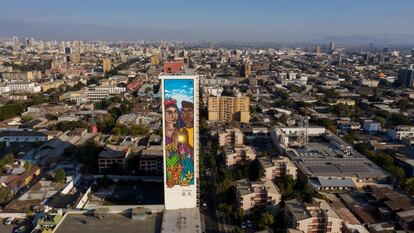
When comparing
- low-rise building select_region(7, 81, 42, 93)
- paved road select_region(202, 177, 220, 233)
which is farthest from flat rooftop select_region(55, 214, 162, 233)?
low-rise building select_region(7, 81, 42, 93)

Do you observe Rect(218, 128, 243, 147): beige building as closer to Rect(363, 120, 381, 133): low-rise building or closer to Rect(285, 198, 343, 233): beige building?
Rect(285, 198, 343, 233): beige building

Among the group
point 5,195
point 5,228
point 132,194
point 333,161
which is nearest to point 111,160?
point 132,194

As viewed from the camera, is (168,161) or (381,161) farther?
(381,161)

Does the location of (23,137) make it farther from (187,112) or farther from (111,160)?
(187,112)

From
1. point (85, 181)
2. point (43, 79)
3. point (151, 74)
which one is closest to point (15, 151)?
point (85, 181)

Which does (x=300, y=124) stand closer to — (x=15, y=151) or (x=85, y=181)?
(x=85, y=181)

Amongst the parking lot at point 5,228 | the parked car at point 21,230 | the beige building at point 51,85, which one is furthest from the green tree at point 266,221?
the beige building at point 51,85

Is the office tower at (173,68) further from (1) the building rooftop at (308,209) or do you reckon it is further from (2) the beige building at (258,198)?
(1) the building rooftop at (308,209)
